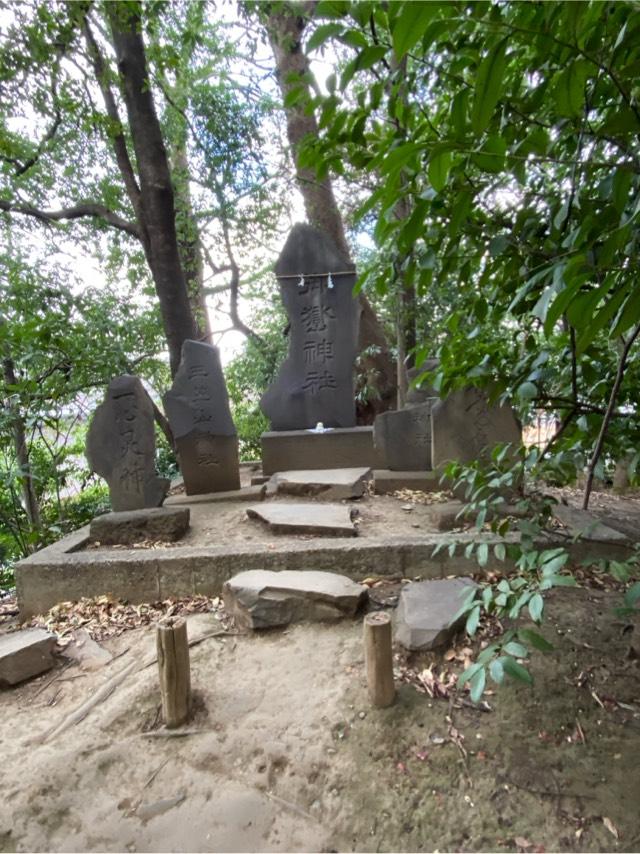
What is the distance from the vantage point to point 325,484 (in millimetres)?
4043

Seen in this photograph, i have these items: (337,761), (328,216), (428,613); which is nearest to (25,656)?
(337,761)

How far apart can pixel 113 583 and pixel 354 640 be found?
1557 mm

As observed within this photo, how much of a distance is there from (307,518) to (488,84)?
116 inches

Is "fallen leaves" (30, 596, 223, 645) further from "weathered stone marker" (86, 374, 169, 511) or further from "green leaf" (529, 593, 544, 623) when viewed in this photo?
"green leaf" (529, 593, 544, 623)

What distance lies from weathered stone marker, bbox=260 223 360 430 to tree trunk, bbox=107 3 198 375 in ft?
5.33

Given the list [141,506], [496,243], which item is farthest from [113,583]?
[496,243]

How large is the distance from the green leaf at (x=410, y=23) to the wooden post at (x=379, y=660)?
1.73 m

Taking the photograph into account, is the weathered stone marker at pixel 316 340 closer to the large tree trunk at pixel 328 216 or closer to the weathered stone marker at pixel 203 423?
the weathered stone marker at pixel 203 423

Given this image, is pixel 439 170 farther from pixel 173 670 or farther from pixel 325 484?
pixel 325 484

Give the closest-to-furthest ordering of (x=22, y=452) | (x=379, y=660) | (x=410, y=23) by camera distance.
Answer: (x=410, y=23) → (x=379, y=660) → (x=22, y=452)

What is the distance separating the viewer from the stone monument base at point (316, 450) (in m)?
5.05

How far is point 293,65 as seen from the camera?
7.13m

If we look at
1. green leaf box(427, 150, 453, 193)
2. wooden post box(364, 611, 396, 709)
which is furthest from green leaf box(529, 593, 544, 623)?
green leaf box(427, 150, 453, 193)

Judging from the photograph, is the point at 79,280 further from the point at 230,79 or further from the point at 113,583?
the point at 113,583
